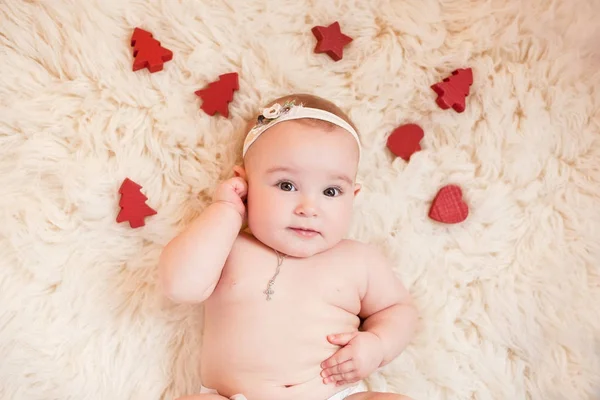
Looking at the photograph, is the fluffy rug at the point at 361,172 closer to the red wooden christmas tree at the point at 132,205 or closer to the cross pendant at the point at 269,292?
the red wooden christmas tree at the point at 132,205

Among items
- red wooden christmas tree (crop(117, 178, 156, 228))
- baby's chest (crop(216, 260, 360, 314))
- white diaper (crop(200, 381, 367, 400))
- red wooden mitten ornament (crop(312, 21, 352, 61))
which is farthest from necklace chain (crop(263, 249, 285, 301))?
red wooden mitten ornament (crop(312, 21, 352, 61))

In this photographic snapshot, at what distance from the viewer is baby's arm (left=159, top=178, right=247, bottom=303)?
131 cm

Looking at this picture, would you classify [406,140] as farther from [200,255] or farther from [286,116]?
[200,255]

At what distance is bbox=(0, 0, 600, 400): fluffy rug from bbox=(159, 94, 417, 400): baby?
0.15 m

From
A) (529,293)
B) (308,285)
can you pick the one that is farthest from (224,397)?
(529,293)

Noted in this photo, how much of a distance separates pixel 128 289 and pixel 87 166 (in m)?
0.31

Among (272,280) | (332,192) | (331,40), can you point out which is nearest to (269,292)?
(272,280)

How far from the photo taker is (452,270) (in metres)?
1.54

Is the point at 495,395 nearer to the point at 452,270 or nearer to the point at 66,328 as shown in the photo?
the point at 452,270

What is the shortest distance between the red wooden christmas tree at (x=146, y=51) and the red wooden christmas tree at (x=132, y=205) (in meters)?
0.29

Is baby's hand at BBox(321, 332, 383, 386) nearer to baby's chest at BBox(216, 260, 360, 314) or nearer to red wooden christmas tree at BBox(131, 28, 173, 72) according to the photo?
baby's chest at BBox(216, 260, 360, 314)

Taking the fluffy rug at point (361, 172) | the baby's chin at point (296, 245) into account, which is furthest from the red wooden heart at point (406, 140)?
the baby's chin at point (296, 245)

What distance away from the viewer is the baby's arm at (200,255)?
4.31 feet

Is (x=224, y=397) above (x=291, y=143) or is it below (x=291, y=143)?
below
